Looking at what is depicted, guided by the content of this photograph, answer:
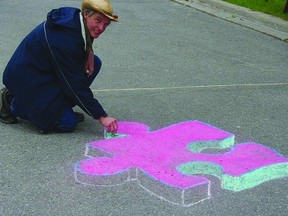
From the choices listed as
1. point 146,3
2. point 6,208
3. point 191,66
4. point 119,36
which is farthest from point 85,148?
point 146,3

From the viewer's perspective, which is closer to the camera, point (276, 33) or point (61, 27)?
point (61, 27)

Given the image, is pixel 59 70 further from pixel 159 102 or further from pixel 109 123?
pixel 159 102

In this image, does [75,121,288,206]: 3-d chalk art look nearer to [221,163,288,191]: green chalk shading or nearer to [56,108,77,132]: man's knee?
[221,163,288,191]: green chalk shading

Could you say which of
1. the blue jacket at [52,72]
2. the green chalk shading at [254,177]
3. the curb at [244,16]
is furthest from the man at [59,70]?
the curb at [244,16]

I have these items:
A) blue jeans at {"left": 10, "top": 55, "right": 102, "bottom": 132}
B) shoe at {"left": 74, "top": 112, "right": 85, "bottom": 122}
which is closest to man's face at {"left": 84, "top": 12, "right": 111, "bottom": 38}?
blue jeans at {"left": 10, "top": 55, "right": 102, "bottom": 132}

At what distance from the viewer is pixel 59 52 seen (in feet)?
11.5

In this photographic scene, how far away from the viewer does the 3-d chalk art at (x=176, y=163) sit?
10.0ft

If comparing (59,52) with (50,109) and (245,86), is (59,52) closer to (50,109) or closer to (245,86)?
(50,109)

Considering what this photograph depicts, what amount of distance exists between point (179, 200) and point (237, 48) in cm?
481

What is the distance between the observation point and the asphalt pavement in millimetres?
2881

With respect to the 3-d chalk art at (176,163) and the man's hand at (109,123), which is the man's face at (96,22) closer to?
the man's hand at (109,123)

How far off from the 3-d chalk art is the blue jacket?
37cm

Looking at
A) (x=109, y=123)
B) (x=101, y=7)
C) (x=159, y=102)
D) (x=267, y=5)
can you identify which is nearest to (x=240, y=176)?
(x=109, y=123)

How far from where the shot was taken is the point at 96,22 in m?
3.47
